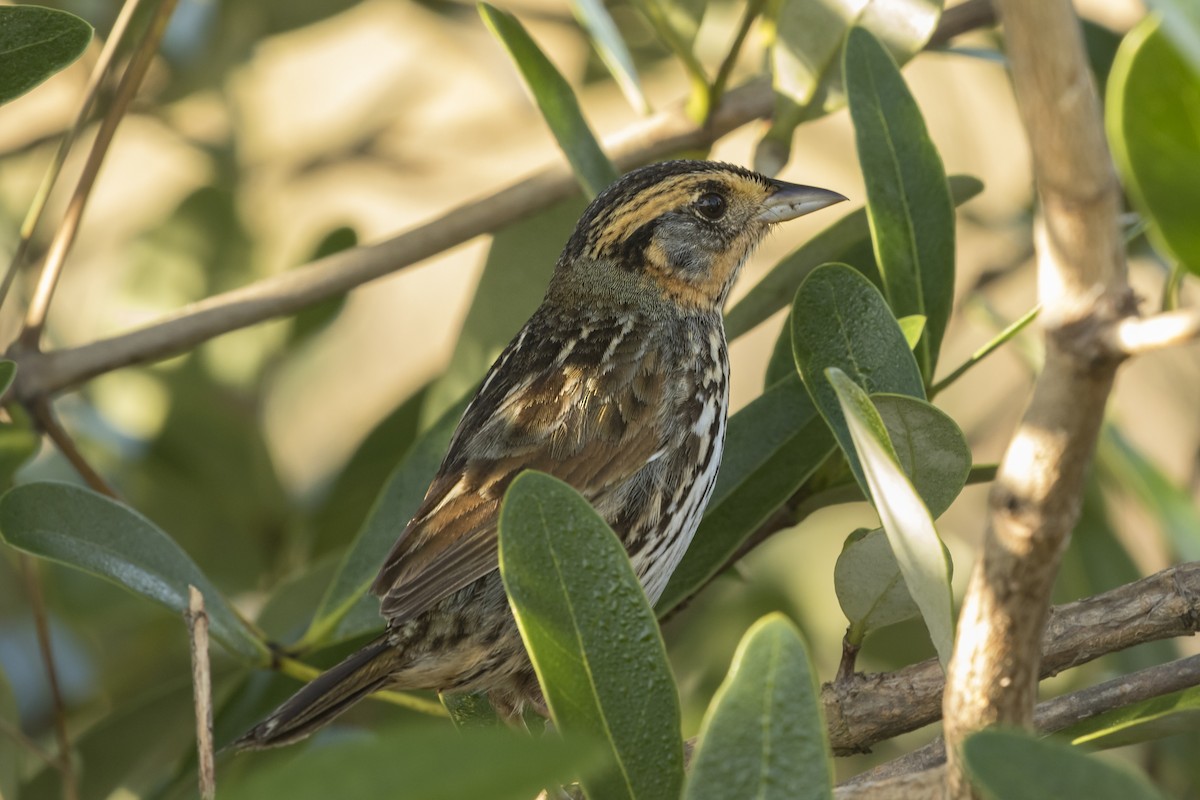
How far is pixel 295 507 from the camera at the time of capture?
156 inches

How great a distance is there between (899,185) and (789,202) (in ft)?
3.62

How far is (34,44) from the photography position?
2.24m

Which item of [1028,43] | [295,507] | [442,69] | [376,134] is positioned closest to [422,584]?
[295,507]

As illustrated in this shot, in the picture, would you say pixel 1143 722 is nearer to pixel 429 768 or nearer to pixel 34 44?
pixel 429 768

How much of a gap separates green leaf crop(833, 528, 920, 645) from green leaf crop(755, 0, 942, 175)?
101cm

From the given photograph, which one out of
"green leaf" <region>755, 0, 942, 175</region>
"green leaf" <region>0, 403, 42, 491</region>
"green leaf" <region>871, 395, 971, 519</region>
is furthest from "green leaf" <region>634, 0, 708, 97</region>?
"green leaf" <region>0, 403, 42, 491</region>

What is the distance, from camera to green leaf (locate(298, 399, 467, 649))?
2.92 meters

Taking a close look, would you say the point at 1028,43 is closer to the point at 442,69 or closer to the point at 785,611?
the point at 785,611

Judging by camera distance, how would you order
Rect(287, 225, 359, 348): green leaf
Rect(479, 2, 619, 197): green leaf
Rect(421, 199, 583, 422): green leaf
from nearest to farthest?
Rect(479, 2, 619, 197): green leaf
Rect(421, 199, 583, 422): green leaf
Rect(287, 225, 359, 348): green leaf

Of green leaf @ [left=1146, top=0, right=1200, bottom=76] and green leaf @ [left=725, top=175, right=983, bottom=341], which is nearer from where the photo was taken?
green leaf @ [left=1146, top=0, right=1200, bottom=76]

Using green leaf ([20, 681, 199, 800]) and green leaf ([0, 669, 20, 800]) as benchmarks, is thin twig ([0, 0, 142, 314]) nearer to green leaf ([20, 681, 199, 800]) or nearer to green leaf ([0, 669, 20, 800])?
green leaf ([0, 669, 20, 800])

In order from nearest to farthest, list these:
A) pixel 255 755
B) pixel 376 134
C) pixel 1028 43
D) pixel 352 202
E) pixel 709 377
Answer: pixel 1028 43 → pixel 709 377 → pixel 255 755 → pixel 376 134 → pixel 352 202

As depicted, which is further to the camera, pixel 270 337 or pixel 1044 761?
pixel 270 337

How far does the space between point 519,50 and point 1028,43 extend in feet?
5.64
